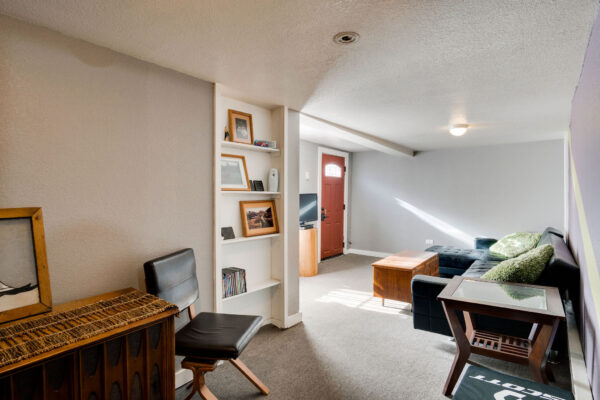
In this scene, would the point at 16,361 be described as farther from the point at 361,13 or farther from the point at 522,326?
the point at 522,326

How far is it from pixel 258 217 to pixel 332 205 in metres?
3.58

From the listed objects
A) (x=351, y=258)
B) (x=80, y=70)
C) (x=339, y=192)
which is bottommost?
(x=351, y=258)

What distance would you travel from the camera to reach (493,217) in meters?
5.38

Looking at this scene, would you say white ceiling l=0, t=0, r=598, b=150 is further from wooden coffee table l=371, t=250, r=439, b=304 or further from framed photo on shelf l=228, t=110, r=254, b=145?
wooden coffee table l=371, t=250, r=439, b=304

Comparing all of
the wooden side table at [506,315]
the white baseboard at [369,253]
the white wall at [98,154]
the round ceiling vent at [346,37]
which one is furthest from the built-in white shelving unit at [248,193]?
the white baseboard at [369,253]

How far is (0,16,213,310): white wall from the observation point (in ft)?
5.21

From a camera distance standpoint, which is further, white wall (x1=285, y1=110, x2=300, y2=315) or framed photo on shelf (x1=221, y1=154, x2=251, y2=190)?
white wall (x1=285, y1=110, x2=300, y2=315)

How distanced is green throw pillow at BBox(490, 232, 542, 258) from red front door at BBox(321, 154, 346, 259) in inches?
112

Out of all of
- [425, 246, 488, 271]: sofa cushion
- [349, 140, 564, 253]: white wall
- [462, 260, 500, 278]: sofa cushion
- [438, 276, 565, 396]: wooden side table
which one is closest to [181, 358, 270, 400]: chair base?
[438, 276, 565, 396]: wooden side table

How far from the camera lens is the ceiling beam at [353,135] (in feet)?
11.6

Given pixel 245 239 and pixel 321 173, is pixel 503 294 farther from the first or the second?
pixel 321 173

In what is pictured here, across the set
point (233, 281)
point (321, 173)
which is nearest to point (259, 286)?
point (233, 281)

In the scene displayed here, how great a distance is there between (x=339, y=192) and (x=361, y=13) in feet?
17.2

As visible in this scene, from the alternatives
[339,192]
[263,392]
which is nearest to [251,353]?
[263,392]
